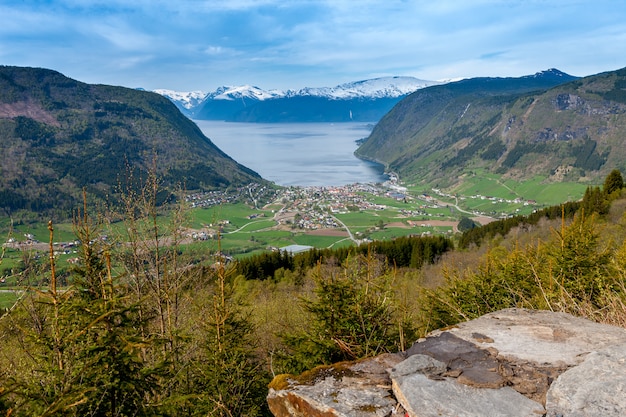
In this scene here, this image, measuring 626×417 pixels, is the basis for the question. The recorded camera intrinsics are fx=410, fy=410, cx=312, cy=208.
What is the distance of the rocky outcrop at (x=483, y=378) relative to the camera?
3623mm

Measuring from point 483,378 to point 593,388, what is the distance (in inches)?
37.0

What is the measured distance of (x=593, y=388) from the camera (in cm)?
354

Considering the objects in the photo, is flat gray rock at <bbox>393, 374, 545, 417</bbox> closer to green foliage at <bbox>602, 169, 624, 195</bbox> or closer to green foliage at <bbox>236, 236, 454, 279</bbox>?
green foliage at <bbox>236, 236, 454, 279</bbox>

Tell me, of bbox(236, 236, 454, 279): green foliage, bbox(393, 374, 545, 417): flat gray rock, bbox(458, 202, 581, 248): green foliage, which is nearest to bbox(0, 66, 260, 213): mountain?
bbox(236, 236, 454, 279): green foliage

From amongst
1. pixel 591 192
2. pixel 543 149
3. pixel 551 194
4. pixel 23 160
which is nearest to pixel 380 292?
pixel 591 192

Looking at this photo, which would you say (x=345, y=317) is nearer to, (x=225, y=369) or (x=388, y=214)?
(x=225, y=369)

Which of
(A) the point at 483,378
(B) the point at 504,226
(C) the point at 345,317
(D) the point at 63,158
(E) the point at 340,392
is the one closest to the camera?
(A) the point at 483,378

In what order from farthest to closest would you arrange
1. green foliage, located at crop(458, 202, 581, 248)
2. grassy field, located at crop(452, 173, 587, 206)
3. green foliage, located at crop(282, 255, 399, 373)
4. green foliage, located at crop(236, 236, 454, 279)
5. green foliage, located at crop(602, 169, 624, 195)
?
grassy field, located at crop(452, 173, 587, 206), green foliage, located at crop(458, 202, 581, 248), green foliage, located at crop(602, 169, 624, 195), green foliage, located at crop(236, 236, 454, 279), green foliage, located at crop(282, 255, 399, 373)

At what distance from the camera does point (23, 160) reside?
14788cm

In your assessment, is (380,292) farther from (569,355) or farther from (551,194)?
(551,194)

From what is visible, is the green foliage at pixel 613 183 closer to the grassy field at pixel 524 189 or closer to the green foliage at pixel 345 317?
the green foliage at pixel 345 317

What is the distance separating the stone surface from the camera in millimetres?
3320

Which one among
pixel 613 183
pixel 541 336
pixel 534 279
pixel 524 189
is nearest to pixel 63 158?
pixel 613 183

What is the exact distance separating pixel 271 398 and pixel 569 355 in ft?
11.0
